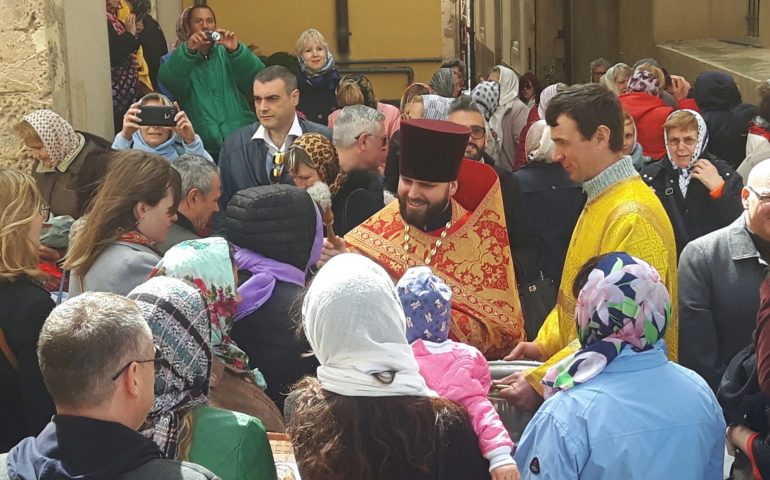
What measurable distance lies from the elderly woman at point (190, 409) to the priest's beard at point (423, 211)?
1.61m

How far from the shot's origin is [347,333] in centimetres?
301

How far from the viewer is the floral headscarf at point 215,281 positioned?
3680 millimetres

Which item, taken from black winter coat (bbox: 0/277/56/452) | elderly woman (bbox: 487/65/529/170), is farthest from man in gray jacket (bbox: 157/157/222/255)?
elderly woman (bbox: 487/65/529/170)

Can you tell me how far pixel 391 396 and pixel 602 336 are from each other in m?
0.66

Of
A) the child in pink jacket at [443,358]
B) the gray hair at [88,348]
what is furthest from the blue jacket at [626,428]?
the gray hair at [88,348]

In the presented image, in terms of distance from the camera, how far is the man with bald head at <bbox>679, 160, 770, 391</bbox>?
4.60 m

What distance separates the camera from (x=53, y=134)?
20.0 feet

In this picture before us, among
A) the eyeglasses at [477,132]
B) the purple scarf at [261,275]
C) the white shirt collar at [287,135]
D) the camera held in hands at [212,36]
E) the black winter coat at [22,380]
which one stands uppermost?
the camera held in hands at [212,36]

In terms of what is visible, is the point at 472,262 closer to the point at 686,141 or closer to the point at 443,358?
the point at 443,358

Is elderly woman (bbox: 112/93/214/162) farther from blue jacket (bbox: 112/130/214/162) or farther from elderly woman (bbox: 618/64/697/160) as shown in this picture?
elderly woman (bbox: 618/64/697/160)

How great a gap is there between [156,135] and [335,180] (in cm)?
129

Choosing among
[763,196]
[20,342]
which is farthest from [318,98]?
[20,342]

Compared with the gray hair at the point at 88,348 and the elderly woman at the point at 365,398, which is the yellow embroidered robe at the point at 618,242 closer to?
the elderly woman at the point at 365,398

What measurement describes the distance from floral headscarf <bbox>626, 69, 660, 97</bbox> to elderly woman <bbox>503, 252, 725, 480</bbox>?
17.5 feet
